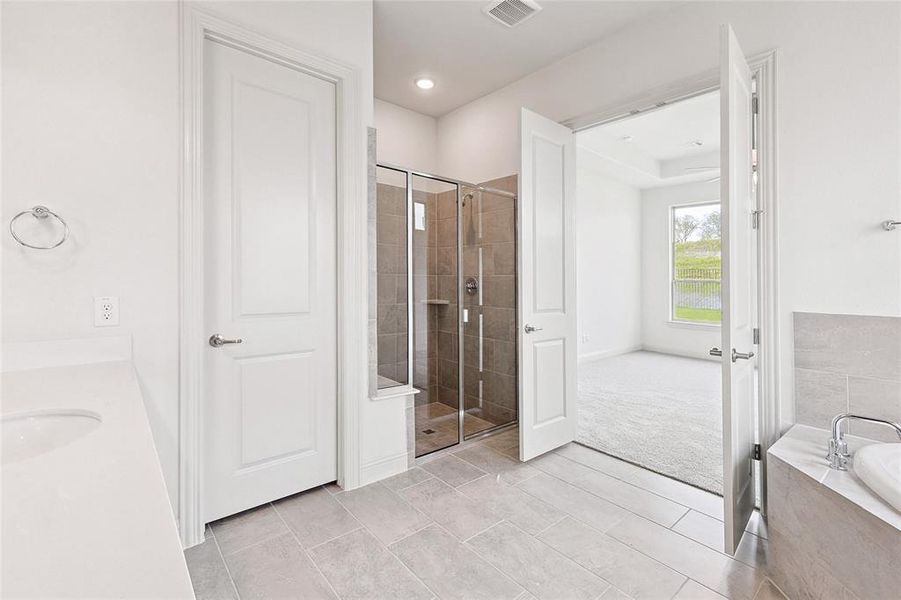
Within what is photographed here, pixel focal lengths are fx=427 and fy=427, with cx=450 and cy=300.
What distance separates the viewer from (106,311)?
1719mm

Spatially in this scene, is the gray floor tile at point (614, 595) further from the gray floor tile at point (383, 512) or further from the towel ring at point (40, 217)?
the towel ring at point (40, 217)

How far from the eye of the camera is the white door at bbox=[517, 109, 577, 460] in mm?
2773

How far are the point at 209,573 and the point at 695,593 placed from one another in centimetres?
191

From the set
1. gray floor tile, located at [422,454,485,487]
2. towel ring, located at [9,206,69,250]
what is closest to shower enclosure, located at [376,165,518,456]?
gray floor tile, located at [422,454,485,487]

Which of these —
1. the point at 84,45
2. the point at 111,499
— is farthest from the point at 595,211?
the point at 111,499

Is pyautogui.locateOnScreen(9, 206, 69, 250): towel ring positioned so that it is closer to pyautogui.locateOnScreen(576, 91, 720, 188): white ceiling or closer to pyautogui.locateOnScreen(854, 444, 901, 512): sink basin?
pyautogui.locateOnScreen(854, 444, 901, 512): sink basin

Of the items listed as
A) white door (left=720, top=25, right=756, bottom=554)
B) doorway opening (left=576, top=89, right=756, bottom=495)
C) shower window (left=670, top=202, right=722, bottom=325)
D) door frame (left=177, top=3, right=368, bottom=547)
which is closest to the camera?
white door (left=720, top=25, right=756, bottom=554)

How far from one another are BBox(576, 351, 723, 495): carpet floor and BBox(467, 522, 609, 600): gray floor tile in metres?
1.17

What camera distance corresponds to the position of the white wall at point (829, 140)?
1.88m

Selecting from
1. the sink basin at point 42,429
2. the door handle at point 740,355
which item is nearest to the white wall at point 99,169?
→ the sink basin at point 42,429

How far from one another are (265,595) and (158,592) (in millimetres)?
1502

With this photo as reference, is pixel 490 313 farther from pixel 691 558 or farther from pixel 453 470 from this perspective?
pixel 691 558

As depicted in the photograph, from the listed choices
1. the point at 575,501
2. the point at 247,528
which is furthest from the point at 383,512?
the point at 575,501

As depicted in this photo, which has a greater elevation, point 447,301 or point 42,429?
point 447,301
